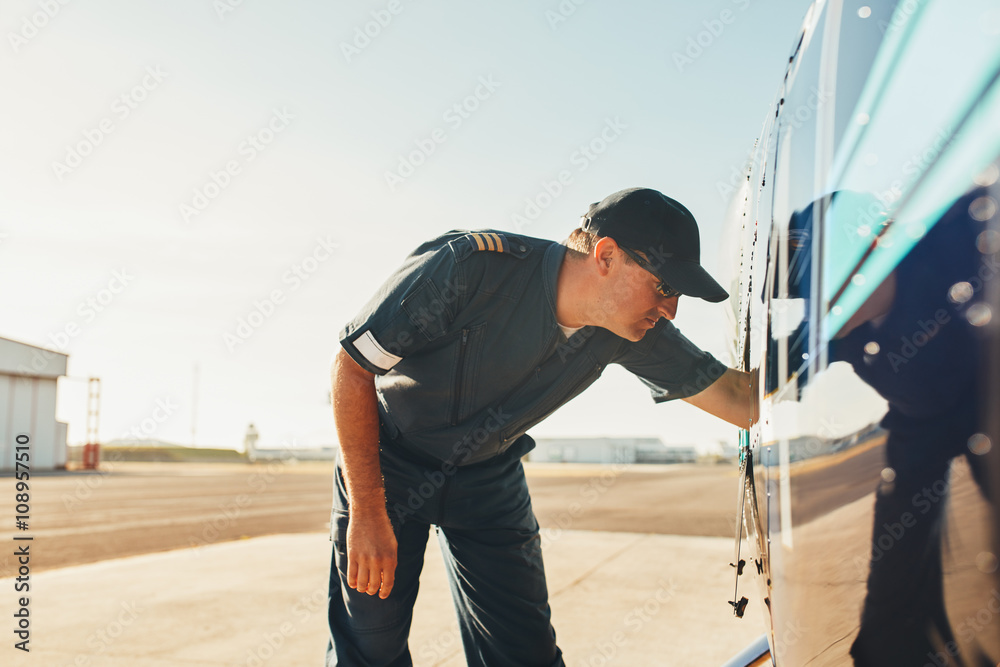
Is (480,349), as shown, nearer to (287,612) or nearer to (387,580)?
(387,580)

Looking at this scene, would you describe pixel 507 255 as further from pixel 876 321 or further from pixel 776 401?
pixel 876 321

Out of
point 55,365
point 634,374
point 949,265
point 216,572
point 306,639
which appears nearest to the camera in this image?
point 949,265

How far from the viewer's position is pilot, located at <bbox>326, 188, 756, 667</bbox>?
168cm

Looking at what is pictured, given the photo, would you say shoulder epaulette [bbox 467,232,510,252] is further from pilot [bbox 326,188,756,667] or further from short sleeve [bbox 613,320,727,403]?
short sleeve [bbox 613,320,727,403]

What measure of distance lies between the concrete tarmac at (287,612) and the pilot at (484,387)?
1607 mm

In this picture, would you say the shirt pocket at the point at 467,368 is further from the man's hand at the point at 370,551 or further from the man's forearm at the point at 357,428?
the man's hand at the point at 370,551

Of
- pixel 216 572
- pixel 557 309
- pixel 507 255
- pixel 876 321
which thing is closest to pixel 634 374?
pixel 557 309

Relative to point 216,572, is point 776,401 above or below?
above

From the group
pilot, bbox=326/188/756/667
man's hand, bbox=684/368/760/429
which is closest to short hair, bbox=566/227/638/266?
pilot, bbox=326/188/756/667

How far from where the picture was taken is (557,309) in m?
1.85

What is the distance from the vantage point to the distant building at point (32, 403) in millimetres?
25078

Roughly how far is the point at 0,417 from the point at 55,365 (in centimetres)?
275

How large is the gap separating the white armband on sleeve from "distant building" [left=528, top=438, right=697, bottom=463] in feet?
199

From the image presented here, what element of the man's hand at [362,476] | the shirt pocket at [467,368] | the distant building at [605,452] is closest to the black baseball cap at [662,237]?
the shirt pocket at [467,368]
